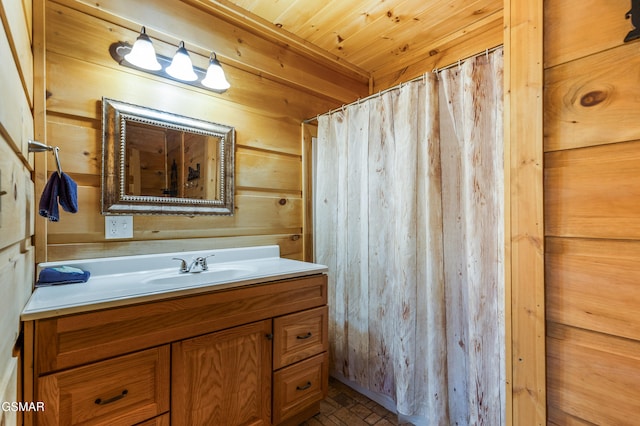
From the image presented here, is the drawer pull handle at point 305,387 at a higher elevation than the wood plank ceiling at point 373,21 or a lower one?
lower

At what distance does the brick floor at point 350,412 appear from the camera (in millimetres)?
1603

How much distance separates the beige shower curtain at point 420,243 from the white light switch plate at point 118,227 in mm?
1141

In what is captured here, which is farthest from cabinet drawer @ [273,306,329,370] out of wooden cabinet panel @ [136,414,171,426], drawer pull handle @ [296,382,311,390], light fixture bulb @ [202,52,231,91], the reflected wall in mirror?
light fixture bulb @ [202,52,231,91]

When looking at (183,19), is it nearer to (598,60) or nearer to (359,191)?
(359,191)

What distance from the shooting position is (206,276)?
1.45 metres

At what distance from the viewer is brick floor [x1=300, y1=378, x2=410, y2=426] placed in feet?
5.26

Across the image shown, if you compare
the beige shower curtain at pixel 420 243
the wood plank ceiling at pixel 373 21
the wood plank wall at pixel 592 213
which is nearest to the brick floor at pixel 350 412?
the beige shower curtain at pixel 420 243

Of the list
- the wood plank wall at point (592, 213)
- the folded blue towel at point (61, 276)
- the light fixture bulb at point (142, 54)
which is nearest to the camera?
the wood plank wall at point (592, 213)

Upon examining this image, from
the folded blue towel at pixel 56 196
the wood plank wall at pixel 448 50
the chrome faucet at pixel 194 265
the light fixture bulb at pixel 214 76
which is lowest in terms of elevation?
the chrome faucet at pixel 194 265

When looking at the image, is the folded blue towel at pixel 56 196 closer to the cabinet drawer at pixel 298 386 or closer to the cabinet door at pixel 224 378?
the cabinet door at pixel 224 378

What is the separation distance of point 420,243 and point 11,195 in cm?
153

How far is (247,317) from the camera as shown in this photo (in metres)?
1.29

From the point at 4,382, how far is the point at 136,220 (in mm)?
947

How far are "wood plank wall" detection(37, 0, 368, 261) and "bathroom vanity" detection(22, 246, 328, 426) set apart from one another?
176mm
